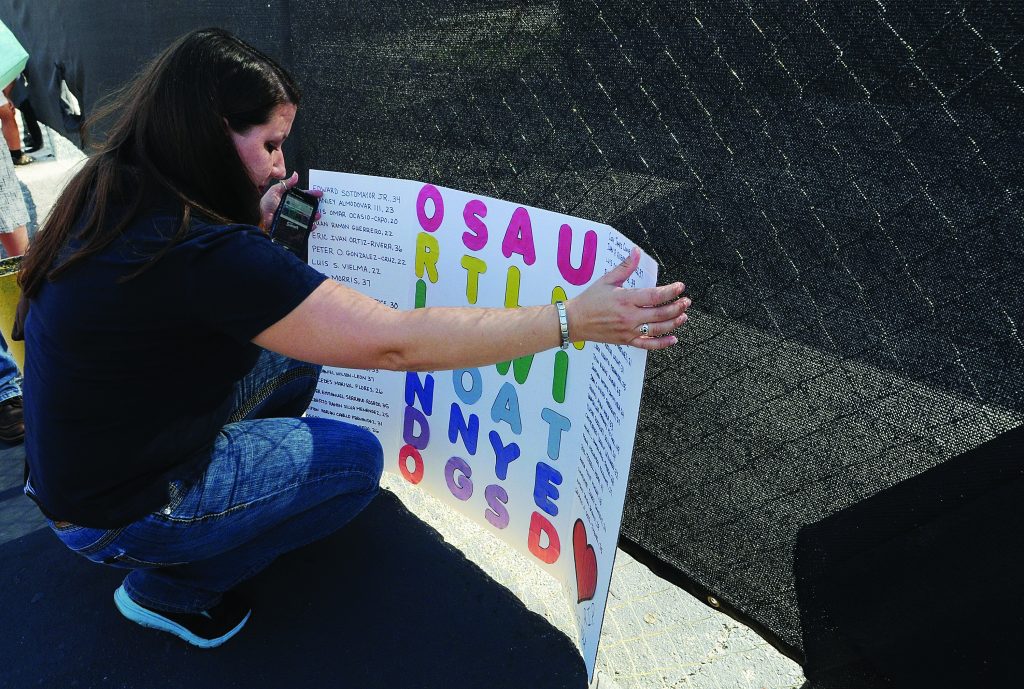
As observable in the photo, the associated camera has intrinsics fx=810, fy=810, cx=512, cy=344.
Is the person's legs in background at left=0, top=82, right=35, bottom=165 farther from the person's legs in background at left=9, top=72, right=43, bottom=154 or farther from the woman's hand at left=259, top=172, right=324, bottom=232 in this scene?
the woman's hand at left=259, top=172, right=324, bottom=232

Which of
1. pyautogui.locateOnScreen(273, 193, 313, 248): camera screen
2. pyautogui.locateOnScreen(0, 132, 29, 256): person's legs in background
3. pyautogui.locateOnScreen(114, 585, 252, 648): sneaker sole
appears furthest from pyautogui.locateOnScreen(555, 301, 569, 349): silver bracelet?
pyautogui.locateOnScreen(0, 132, 29, 256): person's legs in background

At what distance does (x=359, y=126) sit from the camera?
243cm

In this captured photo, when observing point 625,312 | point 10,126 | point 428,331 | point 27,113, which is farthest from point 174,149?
point 27,113

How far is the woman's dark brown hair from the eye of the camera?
154 centimetres

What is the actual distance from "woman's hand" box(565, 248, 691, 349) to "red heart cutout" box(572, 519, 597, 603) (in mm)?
546

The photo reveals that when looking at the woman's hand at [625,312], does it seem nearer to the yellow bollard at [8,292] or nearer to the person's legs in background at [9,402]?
the yellow bollard at [8,292]

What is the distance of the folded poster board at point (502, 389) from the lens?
1.63 meters

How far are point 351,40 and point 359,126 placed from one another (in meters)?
0.24

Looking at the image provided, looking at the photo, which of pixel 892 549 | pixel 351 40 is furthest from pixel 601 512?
pixel 351 40

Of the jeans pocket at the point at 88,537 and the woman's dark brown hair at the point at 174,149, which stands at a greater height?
the woman's dark brown hair at the point at 174,149

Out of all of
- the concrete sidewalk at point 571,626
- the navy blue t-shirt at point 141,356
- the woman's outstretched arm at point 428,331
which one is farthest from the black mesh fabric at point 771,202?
the navy blue t-shirt at point 141,356

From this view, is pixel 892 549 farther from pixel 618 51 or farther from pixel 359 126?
pixel 359 126

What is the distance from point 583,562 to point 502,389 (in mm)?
451

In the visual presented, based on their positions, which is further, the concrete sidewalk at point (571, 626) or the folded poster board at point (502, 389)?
the concrete sidewalk at point (571, 626)
